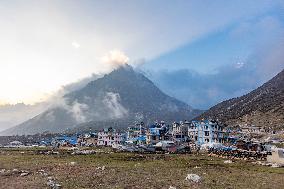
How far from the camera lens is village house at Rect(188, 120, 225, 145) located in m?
145

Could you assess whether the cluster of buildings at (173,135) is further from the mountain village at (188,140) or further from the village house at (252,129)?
the village house at (252,129)

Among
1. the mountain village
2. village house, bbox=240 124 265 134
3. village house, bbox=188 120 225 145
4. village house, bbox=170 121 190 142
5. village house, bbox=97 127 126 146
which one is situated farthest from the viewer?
Answer: village house, bbox=240 124 265 134

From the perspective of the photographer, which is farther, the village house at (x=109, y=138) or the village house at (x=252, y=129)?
the village house at (x=252, y=129)

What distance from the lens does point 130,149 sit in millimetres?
117312

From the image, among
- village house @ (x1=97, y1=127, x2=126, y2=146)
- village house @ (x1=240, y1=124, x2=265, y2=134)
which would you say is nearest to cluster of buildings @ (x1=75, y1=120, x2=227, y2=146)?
village house @ (x1=97, y1=127, x2=126, y2=146)

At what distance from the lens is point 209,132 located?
480 ft

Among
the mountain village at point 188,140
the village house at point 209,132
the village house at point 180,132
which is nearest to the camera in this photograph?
the mountain village at point 188,140

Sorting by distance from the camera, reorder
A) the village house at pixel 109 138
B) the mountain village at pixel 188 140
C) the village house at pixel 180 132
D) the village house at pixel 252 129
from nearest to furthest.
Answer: the mountain village at pixel 188 140
the village house at pixel 180 132
the village house at pixel 109 138
the village house at pixel 252 129

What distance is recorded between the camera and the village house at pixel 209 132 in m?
145

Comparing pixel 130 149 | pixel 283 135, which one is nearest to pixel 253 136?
pixel 283 135

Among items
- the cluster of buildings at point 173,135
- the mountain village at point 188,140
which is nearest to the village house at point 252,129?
the mountain village at point 188,140

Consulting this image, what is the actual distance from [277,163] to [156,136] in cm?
8522

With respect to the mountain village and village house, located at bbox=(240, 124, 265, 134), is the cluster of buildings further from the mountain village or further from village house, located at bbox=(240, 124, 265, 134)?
village house, located at bbox=(240, 124, 265, 134)

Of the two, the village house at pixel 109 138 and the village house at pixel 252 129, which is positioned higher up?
the village house at pixel 252 129
